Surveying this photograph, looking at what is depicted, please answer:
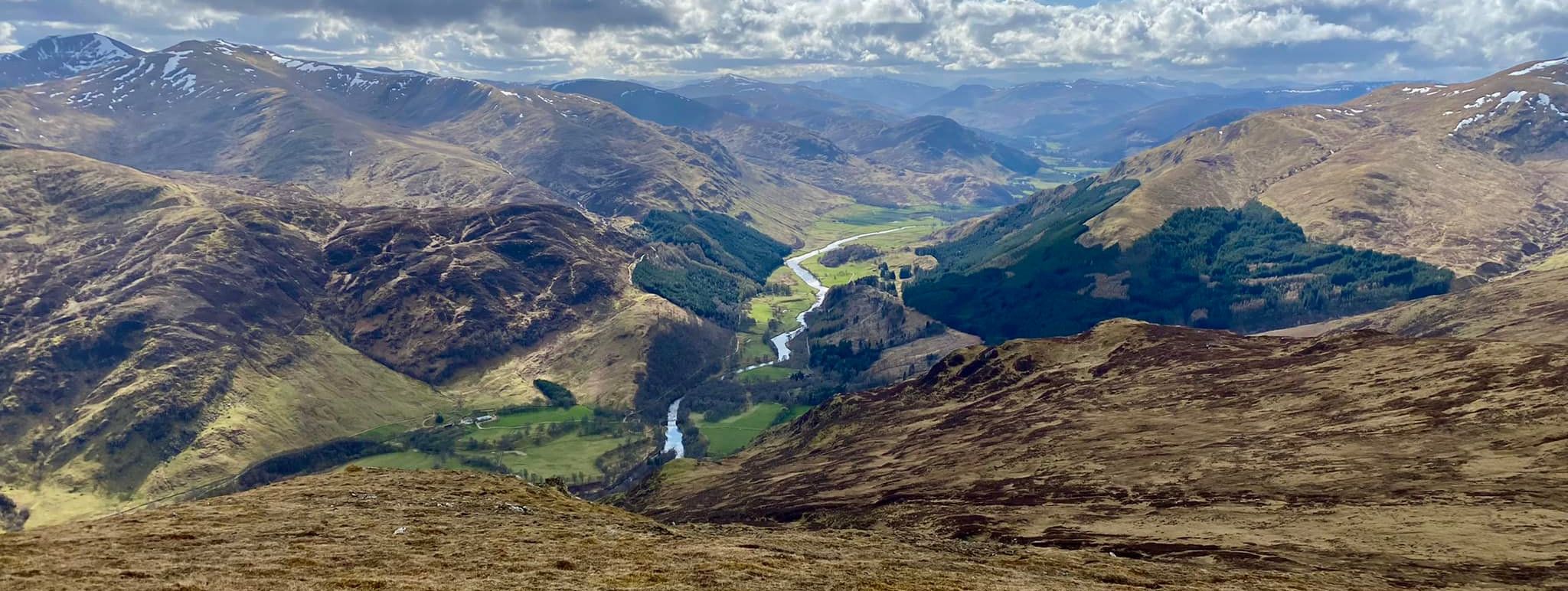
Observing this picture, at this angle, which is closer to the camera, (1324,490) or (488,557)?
(488,557)

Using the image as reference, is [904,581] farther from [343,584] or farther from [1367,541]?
[1367,541]

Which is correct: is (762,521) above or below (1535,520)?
below

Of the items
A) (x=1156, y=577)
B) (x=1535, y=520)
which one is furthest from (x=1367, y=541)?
(x=1156, y=577)

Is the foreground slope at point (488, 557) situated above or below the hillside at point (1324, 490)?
above

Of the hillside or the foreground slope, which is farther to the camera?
the hillside

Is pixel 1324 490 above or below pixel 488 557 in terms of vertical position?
below

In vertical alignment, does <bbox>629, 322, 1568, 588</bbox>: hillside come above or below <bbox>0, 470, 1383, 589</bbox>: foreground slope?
below

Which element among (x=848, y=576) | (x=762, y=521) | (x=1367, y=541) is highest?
(x=848, y=576)

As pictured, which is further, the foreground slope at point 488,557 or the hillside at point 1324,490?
the hillside at point 1324,490
